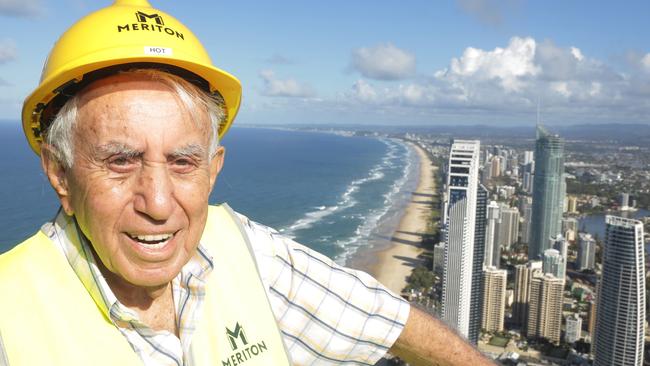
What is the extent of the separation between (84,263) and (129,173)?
119 millimetres

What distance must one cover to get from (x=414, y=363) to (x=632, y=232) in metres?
15.5

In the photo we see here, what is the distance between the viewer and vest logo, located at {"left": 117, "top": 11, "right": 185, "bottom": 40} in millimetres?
639

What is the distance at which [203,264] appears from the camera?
0.77 metres

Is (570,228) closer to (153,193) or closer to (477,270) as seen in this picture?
(477,270)

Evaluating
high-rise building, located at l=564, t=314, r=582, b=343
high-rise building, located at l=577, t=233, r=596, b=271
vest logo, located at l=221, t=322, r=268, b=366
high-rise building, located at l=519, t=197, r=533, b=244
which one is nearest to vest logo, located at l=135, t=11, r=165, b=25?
vest logo, located at l=221, t=322, r=268, b=366

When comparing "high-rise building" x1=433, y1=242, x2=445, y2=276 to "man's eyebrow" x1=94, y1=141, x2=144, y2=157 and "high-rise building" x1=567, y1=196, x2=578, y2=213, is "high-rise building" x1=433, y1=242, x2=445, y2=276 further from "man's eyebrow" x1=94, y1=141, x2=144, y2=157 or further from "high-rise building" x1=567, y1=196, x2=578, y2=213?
"man's eyebrow" x1=94, y1=141, x2=144, y2=157

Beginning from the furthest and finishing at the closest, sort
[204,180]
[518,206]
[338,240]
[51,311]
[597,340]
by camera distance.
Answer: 1. [518,206]
2. [338,240]
3. [597,340]
4. [204,180]
5. [51,311]

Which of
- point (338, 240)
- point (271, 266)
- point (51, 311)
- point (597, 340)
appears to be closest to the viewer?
point (51, 311)

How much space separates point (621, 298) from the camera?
13.7m

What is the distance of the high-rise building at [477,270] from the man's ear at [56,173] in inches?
536

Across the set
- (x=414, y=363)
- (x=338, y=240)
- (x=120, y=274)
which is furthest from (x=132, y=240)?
(x=338, y=240)

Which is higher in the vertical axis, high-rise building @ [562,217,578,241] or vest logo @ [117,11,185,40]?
vest logo @ [117,11,185,40]

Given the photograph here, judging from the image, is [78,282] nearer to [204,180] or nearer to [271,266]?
[204,180]

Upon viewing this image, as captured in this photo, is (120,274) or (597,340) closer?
(120,274)
